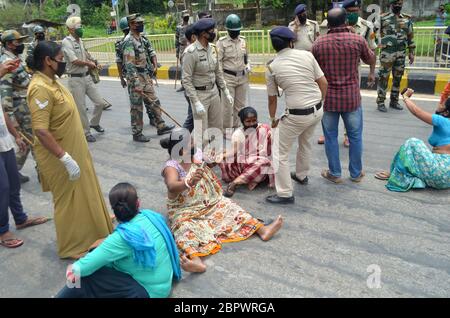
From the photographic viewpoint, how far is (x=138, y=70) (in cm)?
635

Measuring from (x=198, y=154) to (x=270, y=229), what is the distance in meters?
0.92

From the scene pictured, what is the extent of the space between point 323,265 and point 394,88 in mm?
4679

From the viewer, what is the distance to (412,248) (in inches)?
135

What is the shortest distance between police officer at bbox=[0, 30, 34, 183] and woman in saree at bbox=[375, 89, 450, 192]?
4.14 m

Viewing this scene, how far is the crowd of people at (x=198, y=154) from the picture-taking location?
277 cm

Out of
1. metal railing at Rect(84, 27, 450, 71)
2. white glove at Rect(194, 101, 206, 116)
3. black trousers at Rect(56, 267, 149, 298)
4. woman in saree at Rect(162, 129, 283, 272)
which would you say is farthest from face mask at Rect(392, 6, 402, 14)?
black trousers at Rect(56, 267, 149, 298)

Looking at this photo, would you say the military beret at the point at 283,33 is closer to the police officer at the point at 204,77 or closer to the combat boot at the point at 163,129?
the police officer at the point at 204,77

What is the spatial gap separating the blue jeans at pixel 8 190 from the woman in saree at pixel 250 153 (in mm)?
2111

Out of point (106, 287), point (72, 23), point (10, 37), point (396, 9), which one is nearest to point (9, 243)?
point (106, 287)

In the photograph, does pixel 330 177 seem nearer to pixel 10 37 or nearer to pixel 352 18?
A: pixel 352 18

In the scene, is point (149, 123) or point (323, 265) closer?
point (323, 265)

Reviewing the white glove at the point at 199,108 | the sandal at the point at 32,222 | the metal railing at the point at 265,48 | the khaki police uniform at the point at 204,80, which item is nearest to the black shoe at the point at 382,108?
the metal railing at the point at 265,48
